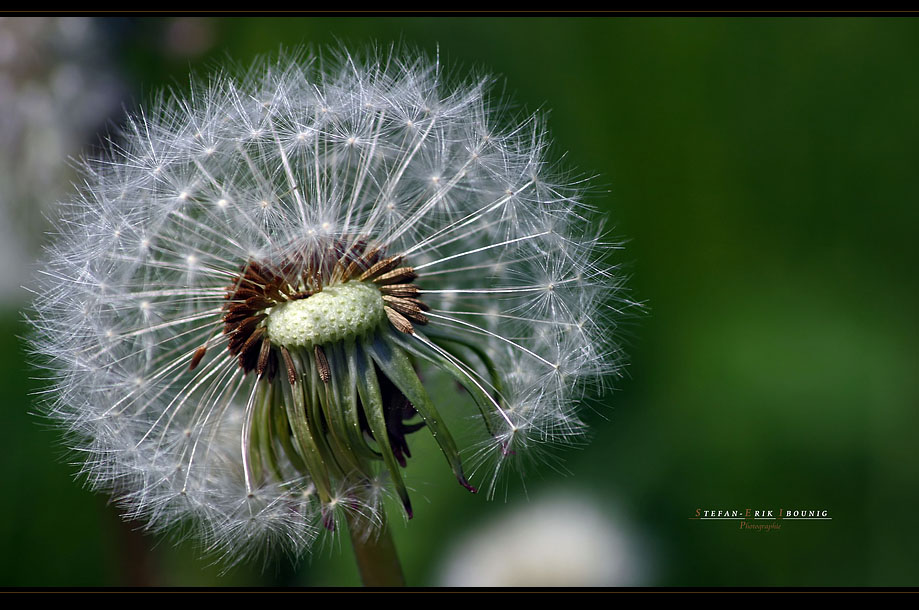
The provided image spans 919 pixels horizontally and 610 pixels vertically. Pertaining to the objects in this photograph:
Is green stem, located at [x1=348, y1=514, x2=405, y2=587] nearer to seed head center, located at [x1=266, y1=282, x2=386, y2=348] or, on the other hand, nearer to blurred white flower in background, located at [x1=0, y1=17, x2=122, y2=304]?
seed head center, located at [x1=266, y1=282, x2=386, y2=348]

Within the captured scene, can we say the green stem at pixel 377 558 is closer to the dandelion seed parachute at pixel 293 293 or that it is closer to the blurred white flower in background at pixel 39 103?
the dandelion seed parachute at pixel 293 293

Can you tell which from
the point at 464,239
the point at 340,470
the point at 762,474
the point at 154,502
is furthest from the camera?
the point at 762,474

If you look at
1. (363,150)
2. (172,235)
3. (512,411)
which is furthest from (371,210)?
(512,411)

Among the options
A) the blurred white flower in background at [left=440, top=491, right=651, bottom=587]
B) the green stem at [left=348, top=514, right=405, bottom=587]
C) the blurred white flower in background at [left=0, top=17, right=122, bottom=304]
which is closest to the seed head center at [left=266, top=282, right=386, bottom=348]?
the green stem at [left=348, top=514, right=405, bottom=587]

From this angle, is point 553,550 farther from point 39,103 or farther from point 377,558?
Result: point 39,103

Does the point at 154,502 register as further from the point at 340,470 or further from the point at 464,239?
the point at 464,239

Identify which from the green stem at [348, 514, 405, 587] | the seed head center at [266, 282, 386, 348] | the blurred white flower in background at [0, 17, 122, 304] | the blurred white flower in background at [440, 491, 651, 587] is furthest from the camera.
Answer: the blurred white flower in background at [0, 17, 122, 304]
